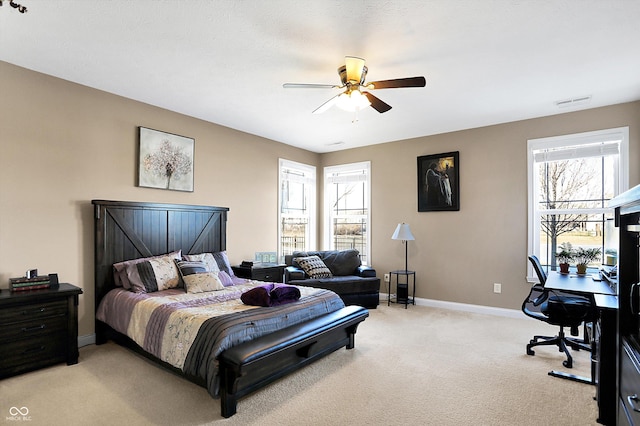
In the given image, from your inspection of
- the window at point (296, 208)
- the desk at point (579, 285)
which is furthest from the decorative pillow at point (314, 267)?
the desk at point (579, 285)

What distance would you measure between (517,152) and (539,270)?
6.65 ft

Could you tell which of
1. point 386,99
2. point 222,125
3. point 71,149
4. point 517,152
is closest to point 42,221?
point 71,149

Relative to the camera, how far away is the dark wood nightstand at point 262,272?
15.1 feet

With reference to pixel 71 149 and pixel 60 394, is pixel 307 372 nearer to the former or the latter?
pixel 60 394

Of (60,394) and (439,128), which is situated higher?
(439,128)

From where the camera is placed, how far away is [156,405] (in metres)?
2.40

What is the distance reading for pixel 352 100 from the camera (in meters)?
3.02

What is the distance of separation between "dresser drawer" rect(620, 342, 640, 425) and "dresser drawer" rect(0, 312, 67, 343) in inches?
157

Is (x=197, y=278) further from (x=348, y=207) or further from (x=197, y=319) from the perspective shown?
(x=348, y=207)

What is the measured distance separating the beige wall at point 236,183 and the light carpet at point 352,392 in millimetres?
1042

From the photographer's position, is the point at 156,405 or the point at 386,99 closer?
the point at 156,405

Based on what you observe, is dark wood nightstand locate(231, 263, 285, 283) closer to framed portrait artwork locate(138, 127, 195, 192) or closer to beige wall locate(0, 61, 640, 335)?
beige wall locate(0, 61, 640, 335)

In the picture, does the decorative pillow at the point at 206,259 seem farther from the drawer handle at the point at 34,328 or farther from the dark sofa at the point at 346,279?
the drawer handle at the point at 34,328

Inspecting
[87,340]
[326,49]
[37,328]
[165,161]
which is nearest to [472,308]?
[326,49]
